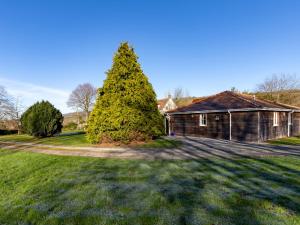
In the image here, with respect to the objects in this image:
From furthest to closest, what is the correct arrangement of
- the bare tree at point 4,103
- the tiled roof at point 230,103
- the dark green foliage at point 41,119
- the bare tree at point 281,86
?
the bare tree at point 281,86 → the bare tree at point 4,103 → the dark green foliage at point 41,119 → the tiled roof at point 230,103

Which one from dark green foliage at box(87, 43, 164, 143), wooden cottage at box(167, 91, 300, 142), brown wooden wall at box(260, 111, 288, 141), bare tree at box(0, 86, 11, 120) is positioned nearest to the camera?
dark green foliage at box(87, 43, 164, 143)

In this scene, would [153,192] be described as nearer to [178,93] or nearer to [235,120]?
[235,120]

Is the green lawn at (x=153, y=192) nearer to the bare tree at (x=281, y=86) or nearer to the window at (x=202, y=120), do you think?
the window at (x=202, y=120)

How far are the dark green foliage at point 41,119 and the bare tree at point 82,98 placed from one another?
3051cm

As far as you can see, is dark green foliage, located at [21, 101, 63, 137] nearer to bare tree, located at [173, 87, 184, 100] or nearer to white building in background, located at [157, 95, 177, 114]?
white building in background, located at [157, 95, 177, 114]

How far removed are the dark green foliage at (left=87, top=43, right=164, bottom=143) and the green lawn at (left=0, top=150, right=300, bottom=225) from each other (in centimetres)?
502

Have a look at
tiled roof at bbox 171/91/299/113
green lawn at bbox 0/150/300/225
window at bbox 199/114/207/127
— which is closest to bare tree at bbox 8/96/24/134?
window at bbox 199/114/207/127

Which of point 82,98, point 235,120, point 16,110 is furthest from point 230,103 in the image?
point 82,98

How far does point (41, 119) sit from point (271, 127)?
20.3 m

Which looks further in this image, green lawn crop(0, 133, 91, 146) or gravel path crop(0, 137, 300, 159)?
green lawn crop(0, 133, 91, 146)

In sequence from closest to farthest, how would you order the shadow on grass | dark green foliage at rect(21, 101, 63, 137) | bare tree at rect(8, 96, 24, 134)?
the shadow on grass, dark green foliage at rect(21, 101, 63, 137), bare tree at rect(8, 96, 24, 134)

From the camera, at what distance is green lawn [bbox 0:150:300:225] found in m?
3.70

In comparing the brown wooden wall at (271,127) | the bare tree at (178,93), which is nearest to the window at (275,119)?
the brown wooden wall at (271,127)

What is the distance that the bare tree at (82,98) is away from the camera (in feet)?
162
